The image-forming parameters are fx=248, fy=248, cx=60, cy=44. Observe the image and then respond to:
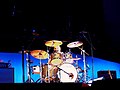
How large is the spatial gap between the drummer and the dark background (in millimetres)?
709

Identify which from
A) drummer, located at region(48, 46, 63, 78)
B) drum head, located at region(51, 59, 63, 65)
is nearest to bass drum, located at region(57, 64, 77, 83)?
drummer, located at region(48, 46, 63, 78)

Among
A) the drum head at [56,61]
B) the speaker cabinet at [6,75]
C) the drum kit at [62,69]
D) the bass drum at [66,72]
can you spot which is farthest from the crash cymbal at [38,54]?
the speaker cabinet at [6,75]

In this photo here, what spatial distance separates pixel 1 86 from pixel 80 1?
690 cm

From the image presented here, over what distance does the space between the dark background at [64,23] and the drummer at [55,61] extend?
0.71 m

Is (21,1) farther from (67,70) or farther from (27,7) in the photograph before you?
(67,70)

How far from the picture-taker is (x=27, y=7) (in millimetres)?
7664

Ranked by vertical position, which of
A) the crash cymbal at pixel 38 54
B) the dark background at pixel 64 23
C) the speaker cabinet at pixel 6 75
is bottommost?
the speaker cabinet at pixel 6 75

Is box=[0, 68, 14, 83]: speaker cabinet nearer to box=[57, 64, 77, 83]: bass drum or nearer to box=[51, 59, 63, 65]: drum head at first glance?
box=[51, 59, 63, 65]: drum head

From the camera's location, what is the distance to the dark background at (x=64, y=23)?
7164 mm

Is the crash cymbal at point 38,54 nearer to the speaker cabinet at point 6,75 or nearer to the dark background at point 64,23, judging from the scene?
the dark background at point 64,23

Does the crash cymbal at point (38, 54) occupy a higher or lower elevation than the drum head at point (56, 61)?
higher

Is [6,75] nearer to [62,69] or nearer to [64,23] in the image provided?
[62,69]

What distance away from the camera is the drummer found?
669cm

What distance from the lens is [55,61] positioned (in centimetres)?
666
